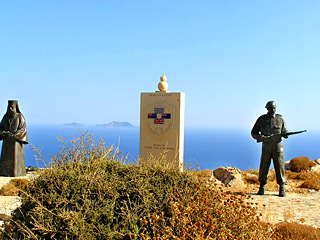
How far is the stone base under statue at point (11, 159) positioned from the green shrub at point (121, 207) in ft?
30.8

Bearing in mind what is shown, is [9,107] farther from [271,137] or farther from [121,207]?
[121,207]

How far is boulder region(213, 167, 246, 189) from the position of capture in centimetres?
1086

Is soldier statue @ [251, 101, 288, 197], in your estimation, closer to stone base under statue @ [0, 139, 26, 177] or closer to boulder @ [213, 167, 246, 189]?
boulder @ [213, 167, 246, 189]

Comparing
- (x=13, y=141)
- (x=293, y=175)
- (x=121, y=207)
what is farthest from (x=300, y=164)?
(x=121, y=207)

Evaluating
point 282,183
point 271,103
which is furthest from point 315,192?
point 271,103

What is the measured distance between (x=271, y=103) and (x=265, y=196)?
2406 millimetres

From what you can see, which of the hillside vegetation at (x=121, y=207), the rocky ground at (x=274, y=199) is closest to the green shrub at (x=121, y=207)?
the hillside vegetation at (x=121, y=207)

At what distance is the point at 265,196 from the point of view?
31.3 ft

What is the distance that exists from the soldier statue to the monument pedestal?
2798mm

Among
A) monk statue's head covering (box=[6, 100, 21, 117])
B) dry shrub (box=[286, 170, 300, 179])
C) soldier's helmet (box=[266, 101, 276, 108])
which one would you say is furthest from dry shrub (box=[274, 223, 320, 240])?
monk statue's head covering (box=[6, 100, 21, 117])

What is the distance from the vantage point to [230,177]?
11.2m

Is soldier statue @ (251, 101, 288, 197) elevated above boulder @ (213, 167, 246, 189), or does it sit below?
above

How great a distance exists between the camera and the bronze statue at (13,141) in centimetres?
1242

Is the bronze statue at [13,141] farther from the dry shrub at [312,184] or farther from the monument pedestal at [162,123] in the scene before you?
the dry shrub at [312,184]
